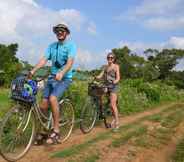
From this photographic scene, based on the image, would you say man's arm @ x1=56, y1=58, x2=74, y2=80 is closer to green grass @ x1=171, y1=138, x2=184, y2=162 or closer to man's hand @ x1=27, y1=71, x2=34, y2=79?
man's hand @ x1=27, y1=71, x2=34, y2=79

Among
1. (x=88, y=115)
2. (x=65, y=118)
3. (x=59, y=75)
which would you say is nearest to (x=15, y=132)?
(x=59, y=75)

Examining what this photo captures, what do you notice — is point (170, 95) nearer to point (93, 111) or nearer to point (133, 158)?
point (93, 111)

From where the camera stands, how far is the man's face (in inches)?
288

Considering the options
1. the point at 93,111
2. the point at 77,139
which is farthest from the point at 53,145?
the point at 93,111

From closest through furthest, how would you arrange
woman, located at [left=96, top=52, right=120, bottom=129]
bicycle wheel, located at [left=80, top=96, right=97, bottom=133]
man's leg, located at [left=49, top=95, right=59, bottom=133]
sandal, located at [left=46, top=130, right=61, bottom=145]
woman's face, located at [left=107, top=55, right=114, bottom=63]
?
man's leg, located at [left=49, top=95, right=59, bottom=133] < sandal, located at [left=46, top=130, right=61, bottom=145] < bicycle wheel, located at [left=80, top=96, right=97, bottom=133] < woman's face, located at [left=107, top=55, right=114, bottom=63] < woman, located at [left=96, top=52, right=120, bottom=129]

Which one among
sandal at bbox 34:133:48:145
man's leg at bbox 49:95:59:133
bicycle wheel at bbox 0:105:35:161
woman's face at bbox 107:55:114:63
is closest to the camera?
bicycle wheel at bbox 0:105:35:161

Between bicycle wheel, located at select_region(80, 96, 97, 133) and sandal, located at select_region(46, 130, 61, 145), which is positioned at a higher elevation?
bicycle wheel, located at select_region(80, 96, 97, 133)

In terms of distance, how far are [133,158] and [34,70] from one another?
7.64 ft

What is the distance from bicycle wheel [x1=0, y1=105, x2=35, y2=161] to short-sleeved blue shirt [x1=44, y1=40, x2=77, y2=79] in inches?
42.1

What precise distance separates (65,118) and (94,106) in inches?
→ 81.7

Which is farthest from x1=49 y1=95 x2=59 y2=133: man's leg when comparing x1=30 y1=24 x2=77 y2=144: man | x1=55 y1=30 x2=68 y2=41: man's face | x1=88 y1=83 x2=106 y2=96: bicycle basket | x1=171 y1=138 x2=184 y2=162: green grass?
x1=88 y1=83 x2=106 y2=96: bicycle basket

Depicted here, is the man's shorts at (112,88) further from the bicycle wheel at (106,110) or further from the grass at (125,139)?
the grass at (125,139)

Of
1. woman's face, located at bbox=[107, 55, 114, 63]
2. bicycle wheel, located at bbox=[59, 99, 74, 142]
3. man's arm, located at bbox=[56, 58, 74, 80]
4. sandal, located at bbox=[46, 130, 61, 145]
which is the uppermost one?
woman's face, located at bbox=[107, 55, 114, 63]

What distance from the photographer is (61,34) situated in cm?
733
